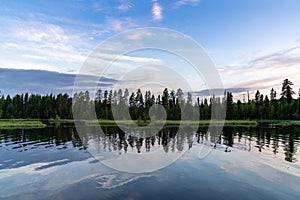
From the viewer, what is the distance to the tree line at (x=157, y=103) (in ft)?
374

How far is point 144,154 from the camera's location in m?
28.0

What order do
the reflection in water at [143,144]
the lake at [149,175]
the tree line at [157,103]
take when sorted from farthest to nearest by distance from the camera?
the tree line at [157,103], the reflection in water at [143,144], the lake at [149,175]

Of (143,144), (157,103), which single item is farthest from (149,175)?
(157,103)

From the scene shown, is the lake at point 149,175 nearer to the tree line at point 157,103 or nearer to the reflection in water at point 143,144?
the reflection in water at point 143,144

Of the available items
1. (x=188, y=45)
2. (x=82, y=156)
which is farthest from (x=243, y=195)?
(x=82, y=156)

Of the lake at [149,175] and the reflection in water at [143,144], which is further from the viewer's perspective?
the reflection in water at [143,144]

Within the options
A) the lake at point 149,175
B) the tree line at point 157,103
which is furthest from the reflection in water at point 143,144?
the tree line at point 157,103

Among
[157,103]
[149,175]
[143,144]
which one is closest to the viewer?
[149,175]

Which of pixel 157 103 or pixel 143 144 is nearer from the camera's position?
pixel 143 144

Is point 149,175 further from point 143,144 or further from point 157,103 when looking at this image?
point 157,103

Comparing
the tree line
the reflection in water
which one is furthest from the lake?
the tree line

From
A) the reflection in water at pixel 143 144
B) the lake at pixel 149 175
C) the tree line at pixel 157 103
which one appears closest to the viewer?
the lake at pixel 149 175

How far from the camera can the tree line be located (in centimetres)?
11400

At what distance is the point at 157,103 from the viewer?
137500 mm
